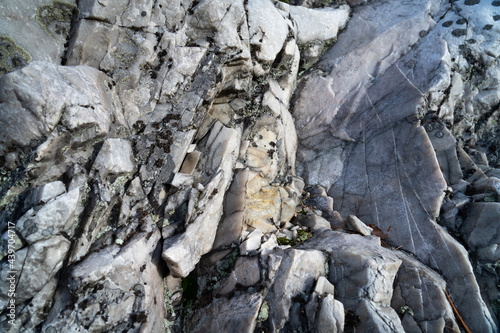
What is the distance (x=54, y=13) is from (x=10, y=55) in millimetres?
1500

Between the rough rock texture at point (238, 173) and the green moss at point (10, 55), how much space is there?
3cm

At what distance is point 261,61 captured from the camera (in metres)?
9.31

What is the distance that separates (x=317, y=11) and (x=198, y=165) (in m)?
7.71

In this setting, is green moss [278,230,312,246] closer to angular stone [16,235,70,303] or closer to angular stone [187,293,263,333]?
angular stone [187,293,263,333]

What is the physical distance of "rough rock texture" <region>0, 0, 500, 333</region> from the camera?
589 cm

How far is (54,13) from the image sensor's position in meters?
7.06

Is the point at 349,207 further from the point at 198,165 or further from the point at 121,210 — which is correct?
the point at 121,210

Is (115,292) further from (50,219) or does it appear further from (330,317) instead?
(330,317)

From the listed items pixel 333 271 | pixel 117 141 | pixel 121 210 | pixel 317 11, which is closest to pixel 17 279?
pixel 121 210

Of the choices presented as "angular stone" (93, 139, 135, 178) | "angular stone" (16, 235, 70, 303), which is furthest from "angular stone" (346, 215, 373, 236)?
"angular stone" (16, 235, 70, 303)

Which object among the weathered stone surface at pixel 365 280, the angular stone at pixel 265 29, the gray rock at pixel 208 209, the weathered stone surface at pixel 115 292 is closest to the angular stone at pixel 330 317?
the weathered stone surface at pixel 365 280

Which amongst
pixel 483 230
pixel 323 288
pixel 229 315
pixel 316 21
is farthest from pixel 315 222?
pixel 316 21

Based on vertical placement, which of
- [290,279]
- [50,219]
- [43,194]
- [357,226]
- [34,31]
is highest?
[34,31]

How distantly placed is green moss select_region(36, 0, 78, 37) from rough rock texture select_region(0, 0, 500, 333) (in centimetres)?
4
